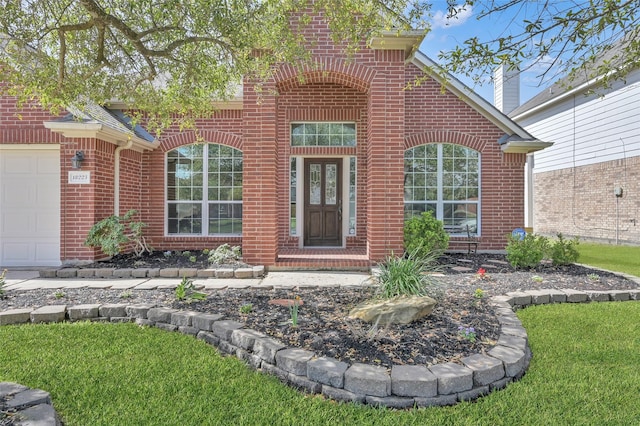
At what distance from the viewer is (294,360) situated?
9.96 ft

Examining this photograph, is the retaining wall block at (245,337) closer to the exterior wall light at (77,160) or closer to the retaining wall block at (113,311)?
the retaining wall block at (113,311)

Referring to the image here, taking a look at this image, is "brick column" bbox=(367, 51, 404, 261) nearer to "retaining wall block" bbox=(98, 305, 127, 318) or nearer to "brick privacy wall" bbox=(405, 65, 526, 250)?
"brick privacy wall" bbox=(405, 65, 526, 250)

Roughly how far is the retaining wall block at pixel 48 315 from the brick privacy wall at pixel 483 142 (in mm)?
7706

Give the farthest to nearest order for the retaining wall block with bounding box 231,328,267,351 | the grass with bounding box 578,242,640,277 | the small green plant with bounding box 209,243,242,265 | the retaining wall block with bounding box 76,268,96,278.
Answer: the grass with bounding box 578,242,640,277
the small green plant with bounding box 209,243,242,265
the retaining wall block with bounding box 76,268,96,278
the retaining wall block with bounding box 231,328,267,351

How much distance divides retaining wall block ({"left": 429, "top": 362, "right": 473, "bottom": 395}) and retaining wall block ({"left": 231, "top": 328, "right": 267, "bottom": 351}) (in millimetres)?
1550

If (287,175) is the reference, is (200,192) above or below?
below

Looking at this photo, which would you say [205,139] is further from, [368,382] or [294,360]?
[368,382]

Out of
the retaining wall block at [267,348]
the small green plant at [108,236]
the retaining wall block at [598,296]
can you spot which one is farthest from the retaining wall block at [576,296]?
the small green plant at [108,236]

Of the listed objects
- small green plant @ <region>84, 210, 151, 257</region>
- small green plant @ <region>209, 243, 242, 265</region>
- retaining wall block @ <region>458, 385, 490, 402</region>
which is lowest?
→ retaining wall block @ <region>458, 385, 490, 402</region>

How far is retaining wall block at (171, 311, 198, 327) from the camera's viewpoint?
413 centimetres

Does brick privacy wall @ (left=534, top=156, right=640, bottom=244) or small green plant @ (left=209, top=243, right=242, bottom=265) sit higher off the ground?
brick privacy wall @ (left=534, top=156, right=640, bottom=244)

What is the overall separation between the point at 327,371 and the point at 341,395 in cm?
19

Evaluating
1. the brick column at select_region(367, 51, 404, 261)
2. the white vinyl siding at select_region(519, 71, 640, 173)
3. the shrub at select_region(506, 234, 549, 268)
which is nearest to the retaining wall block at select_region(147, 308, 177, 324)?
the brick column at select_region(367, 51, 404, 261)

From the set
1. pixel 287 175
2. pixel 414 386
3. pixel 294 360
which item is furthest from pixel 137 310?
pixel 287 175
